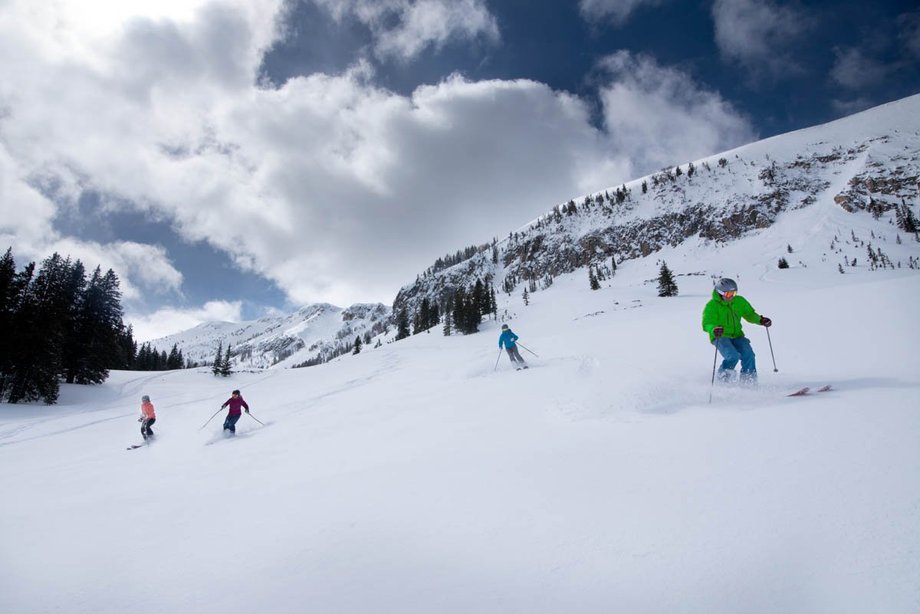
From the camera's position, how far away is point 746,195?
142 m

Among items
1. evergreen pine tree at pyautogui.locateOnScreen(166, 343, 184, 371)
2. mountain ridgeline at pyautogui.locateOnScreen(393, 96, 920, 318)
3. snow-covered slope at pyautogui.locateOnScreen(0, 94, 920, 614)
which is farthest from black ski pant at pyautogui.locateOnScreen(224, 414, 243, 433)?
mountain ridgeline at pyautogui.locateOnScreen(393, 96, 920, 318)

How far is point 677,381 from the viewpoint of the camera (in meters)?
6.75

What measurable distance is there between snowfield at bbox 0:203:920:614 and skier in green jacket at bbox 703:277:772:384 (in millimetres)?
573

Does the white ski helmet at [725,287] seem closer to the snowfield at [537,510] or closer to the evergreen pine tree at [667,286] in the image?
the snowfield at [537,510]

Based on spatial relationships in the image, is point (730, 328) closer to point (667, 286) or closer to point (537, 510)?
point (537, 510)

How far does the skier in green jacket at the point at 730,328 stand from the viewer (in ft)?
22.2

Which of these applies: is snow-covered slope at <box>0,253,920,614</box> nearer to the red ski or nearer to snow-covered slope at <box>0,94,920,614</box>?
snow-covered slope at <box>0,94,920,614</box>

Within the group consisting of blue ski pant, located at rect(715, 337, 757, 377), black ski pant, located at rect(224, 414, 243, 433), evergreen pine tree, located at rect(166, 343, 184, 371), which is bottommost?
black ski pant, located at rect(224, 414, 243, 433)

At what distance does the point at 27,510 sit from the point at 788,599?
330 inches

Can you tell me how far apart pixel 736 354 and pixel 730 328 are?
1.81ft

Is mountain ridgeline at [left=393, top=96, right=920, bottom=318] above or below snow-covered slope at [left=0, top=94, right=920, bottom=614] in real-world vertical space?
above

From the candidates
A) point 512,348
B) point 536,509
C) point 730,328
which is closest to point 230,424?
point 512,348

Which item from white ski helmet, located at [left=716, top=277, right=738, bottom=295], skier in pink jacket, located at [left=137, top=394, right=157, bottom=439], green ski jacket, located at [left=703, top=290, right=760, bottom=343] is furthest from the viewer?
skier in pink jacket, located at [left=137, top=394, right=157, bottom=439]

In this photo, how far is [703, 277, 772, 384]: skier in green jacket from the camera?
6.78 meters
